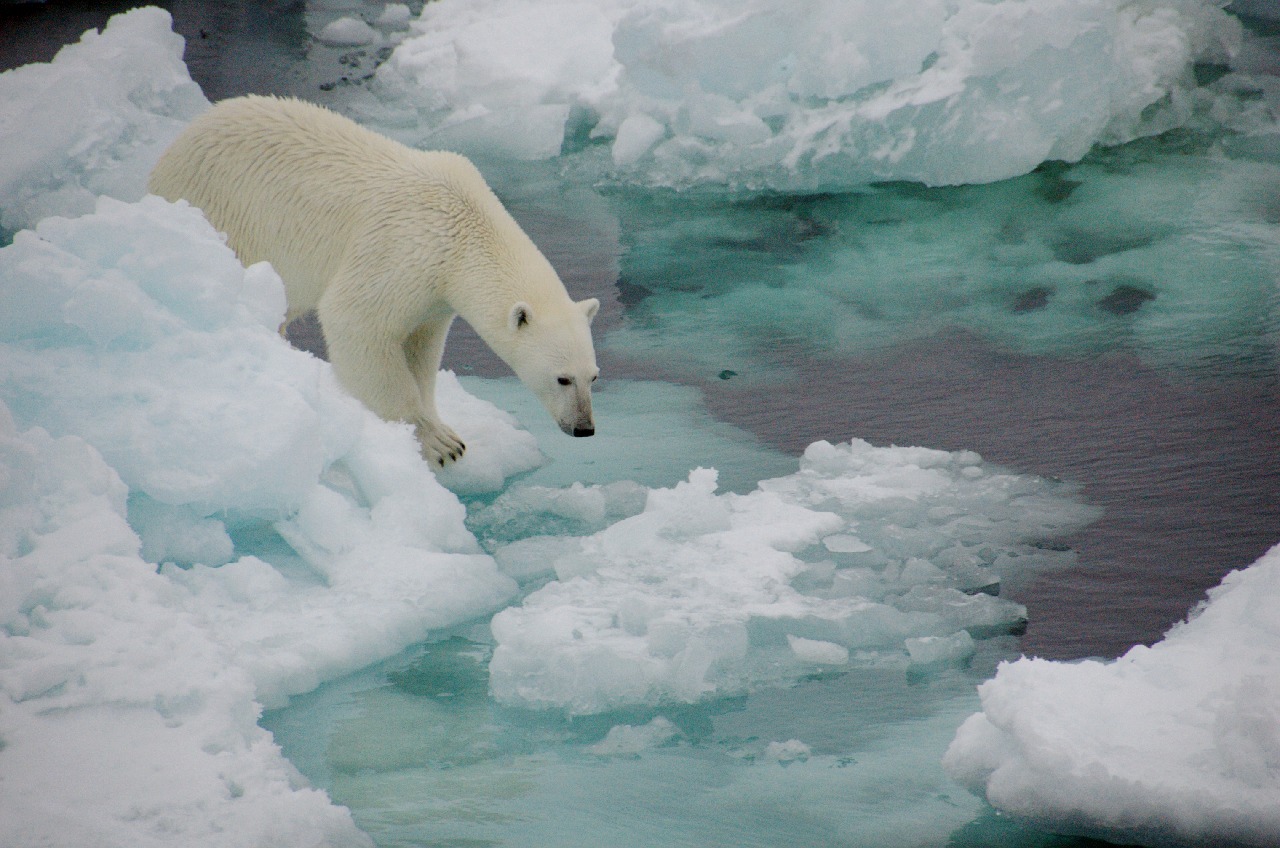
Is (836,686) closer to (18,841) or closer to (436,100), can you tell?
(18,841)

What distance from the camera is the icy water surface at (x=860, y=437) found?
2697 mm

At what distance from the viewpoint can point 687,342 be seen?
5.66 meters

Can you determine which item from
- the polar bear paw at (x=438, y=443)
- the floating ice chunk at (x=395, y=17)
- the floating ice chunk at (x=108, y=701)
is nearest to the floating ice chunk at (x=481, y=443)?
the polar bear paw at (x=438, y=443)

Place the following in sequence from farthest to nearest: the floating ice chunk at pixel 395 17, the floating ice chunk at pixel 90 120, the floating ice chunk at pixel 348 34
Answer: the floating ice chunk at pixel 395 17
the floating ice chunk at pixel 348 34
the floating ice chunk at pixel 90 120

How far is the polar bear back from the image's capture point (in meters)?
4.18

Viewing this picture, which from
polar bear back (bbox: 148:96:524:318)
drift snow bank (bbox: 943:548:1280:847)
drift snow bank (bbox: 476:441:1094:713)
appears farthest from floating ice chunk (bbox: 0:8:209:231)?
drift snow bank (bbox: 943:548:1280:847)

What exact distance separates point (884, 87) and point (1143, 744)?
17.8 feet

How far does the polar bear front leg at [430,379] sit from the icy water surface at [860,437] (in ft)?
0.84

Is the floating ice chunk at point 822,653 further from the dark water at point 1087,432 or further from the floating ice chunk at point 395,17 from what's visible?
the floating ice chunk at point 395,17

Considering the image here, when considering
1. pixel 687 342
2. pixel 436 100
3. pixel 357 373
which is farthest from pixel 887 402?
pixel 436 100

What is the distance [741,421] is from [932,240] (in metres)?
2.39

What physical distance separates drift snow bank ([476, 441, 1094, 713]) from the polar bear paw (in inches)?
10.2

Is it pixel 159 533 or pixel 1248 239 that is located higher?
pixel 1248 239

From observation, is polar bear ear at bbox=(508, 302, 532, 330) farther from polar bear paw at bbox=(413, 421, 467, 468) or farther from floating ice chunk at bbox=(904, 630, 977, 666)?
floating ice chunk at bbox=(904, 630, 977, 666)
